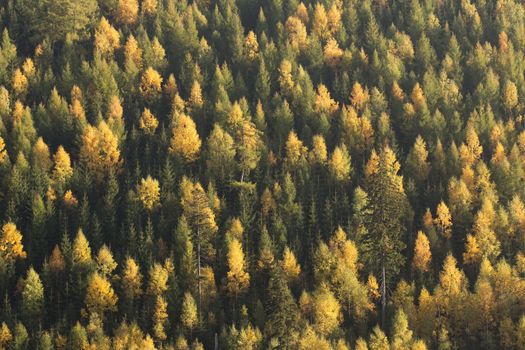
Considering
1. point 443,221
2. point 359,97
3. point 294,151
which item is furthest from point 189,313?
point 359,97

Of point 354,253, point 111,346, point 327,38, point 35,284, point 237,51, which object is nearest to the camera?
point 111,346

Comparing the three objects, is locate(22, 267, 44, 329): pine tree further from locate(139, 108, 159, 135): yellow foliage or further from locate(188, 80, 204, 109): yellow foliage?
locate(188, 80, 204, 109): yellow foliage

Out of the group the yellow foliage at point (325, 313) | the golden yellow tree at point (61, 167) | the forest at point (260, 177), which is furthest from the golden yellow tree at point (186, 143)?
the yellow foliage at point (325, 313)

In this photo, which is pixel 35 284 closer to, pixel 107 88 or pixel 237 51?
pixel 107 88

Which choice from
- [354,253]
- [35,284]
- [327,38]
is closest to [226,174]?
[354,253]

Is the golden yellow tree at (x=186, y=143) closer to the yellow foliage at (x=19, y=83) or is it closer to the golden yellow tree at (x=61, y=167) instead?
the golden yellow tree at (x=61, y=167)

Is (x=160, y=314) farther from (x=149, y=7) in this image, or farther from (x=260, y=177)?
(x=149, y=7)
